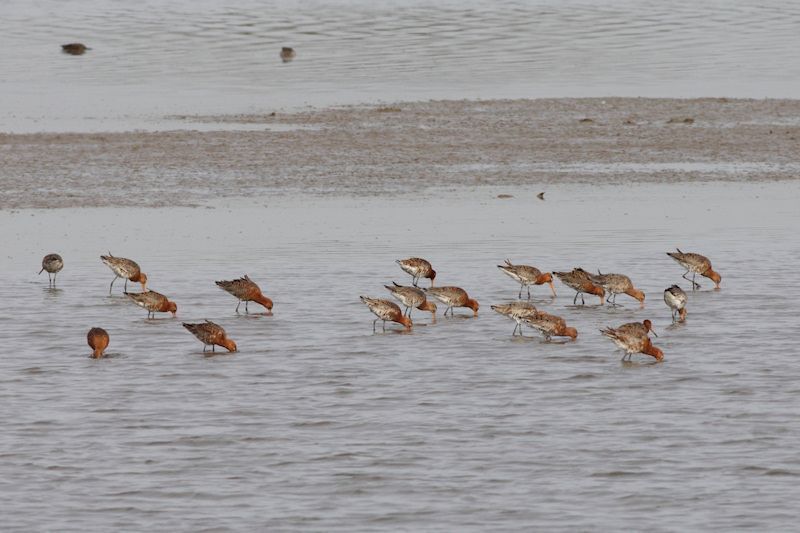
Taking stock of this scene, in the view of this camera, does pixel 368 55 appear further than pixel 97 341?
Yes

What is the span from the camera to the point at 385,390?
16.0 m

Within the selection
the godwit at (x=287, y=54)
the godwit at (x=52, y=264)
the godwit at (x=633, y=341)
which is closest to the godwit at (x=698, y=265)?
the godwit at (x=633, y=341)

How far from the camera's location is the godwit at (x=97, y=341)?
679 inches

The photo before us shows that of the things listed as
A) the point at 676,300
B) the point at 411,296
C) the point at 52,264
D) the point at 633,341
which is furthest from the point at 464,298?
the point at 52,264

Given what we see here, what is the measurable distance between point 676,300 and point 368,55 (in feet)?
124

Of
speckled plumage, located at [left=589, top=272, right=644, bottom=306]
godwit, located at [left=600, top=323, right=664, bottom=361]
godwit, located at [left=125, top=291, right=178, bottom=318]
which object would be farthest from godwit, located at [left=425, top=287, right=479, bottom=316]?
godwit, located at [left=125, top=291, right=178, bottom=318]

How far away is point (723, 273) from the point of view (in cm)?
2275

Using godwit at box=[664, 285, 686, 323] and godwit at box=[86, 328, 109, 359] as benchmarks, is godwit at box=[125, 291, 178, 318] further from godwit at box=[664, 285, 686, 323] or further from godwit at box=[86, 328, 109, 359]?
godwit at box=[664, 285, 686, 323]

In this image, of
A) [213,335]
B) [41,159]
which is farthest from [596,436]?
[41,159]

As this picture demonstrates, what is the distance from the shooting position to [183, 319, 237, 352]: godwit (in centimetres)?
1770

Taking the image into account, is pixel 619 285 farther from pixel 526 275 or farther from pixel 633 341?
pixel 633 341

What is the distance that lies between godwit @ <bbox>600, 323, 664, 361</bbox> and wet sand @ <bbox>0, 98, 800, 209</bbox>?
13.0 m

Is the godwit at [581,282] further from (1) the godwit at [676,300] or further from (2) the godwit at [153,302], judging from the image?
(2) the godwit at [153,302]

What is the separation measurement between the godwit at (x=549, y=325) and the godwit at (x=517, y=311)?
0.14 meters
